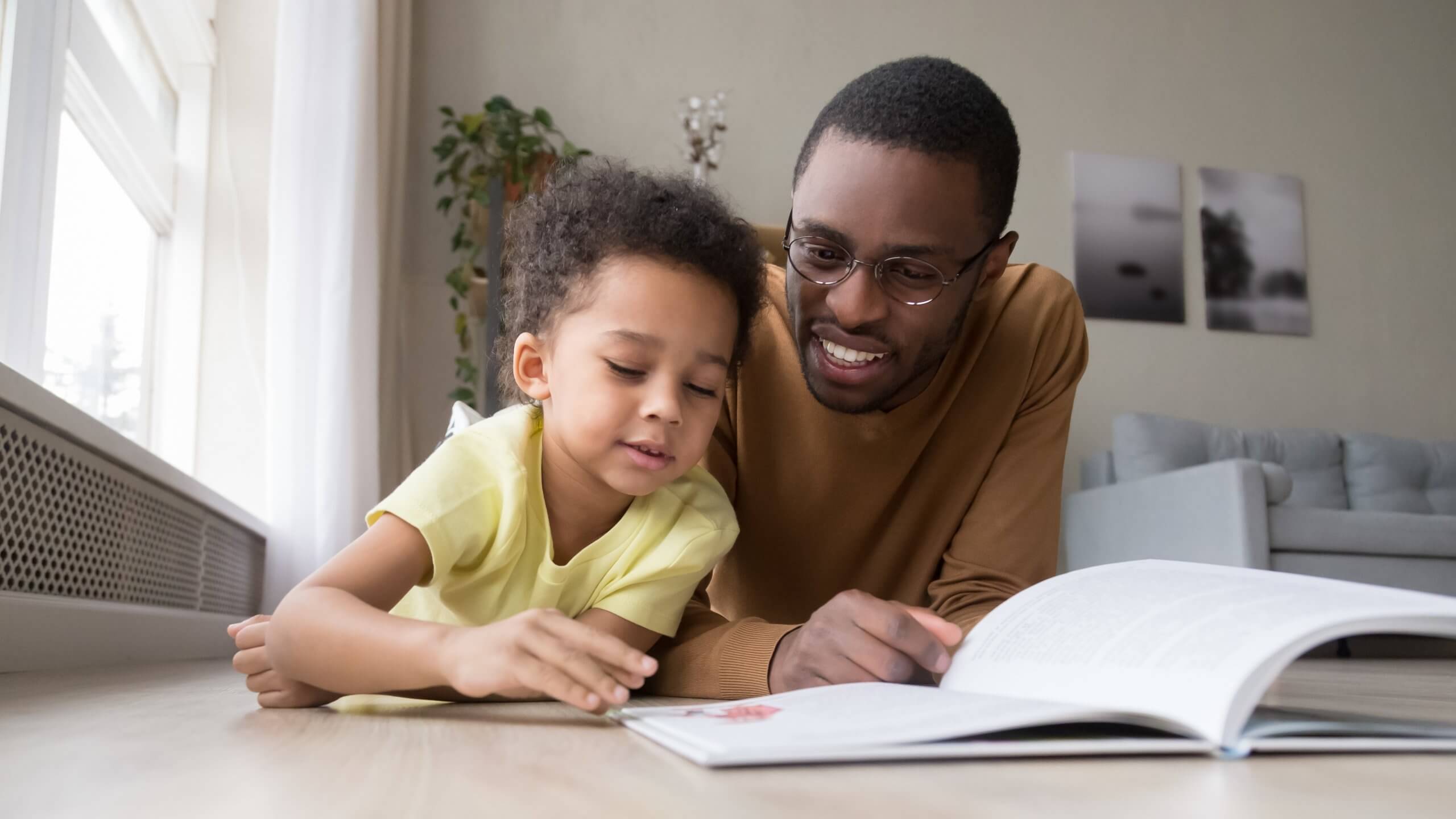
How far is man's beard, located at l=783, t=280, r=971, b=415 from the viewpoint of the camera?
52.3 inches

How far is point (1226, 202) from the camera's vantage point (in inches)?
185

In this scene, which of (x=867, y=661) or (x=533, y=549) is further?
(x=533, y=549)

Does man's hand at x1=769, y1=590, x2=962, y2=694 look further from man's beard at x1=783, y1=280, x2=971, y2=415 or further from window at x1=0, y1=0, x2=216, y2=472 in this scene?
window at x1=0, y1=0, x2=216, y2=472

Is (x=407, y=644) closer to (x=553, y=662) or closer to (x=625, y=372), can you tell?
(x=553, y=662)

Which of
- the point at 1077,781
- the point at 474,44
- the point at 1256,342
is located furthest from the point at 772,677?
the point at 1256,342

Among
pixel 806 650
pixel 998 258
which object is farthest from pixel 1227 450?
pixel 806 650

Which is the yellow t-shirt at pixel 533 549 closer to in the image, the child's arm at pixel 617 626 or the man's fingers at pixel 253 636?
the child's arm at pixel 617 626

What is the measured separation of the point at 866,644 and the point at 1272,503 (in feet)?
9.97

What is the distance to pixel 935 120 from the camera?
1248 millimetres

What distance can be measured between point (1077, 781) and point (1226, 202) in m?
4.75

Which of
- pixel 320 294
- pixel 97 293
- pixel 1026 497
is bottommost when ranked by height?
pixel 1026 497

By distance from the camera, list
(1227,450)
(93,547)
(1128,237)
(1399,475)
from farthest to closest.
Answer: (1128,237) → (1399,475) → (1227,450) → (93,547)

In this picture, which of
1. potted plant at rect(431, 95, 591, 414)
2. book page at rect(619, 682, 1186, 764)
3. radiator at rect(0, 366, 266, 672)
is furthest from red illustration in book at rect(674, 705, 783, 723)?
potted plant at rect(431, 95, 591, 414)

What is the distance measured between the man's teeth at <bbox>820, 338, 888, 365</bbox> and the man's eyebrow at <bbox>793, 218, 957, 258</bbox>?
5.0 inches
